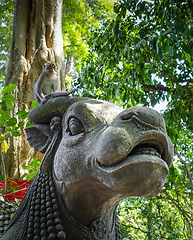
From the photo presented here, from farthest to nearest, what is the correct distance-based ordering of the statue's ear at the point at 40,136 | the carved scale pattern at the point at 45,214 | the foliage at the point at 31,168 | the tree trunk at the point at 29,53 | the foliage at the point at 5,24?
the foliage at the point at 5,24
the tree trunk at the point at 29,53
the foliage at the point at 31,168
the statue's ear at the point at 40,136
the carved scale pattern at the point at 45,214

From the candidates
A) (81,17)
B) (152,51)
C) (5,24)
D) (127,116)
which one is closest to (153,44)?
(152,51)

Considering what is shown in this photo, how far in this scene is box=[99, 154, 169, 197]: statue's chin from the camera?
2.51 ft

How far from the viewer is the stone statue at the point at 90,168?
2.58 ft

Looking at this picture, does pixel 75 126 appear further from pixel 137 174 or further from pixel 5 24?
pixel 5 24

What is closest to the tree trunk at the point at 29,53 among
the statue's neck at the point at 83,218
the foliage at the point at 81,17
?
the foliage at the point at 81,17

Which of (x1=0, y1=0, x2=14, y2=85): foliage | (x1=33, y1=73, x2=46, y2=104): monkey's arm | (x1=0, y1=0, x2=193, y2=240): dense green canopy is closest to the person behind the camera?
(x1=33, y1=73, x2=46, y2=104): monkey's arm

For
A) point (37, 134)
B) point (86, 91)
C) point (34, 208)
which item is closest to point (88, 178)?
point (34, 208)

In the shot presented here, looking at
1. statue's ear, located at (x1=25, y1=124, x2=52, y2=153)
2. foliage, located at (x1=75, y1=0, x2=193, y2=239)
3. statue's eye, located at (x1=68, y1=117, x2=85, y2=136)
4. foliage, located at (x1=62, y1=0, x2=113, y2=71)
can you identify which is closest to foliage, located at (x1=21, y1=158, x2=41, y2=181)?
statue's ear, located at (x1=25, y1=124, x2=52, y2=153)

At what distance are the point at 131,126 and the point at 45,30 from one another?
2871 mm

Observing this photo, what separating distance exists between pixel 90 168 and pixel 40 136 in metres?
0.45

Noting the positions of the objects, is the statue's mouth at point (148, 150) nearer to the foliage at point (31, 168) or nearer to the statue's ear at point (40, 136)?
the statue's ear at point (40, 136)

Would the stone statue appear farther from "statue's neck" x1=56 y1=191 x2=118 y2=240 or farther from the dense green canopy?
the dense green canopy

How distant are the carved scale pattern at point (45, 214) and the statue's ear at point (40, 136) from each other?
0.52 ft

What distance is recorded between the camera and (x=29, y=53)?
3.11m
